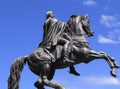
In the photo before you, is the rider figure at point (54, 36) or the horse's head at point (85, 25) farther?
the horse's head at point (85, 25)

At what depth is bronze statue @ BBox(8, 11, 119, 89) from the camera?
15.5 meters

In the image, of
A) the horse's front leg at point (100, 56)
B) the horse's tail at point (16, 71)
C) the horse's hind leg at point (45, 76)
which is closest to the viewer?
the horse's hind leg at point (45, 76)

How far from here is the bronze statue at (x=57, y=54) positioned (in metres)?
15.5

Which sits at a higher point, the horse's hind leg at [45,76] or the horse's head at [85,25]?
the horse's head at [85,25]

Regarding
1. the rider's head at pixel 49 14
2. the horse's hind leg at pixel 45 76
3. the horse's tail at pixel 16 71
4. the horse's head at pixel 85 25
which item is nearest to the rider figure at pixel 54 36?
the rider's head at pixel 49 14

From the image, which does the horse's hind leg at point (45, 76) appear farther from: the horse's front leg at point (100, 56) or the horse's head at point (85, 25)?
the horse's head at point (85, 25)

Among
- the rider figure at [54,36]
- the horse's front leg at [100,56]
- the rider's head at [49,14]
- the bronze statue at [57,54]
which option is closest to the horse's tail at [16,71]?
the bronze statue at [57,54]

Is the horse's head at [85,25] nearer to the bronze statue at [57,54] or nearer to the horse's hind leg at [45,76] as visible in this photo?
the bronze statue at [57,54]

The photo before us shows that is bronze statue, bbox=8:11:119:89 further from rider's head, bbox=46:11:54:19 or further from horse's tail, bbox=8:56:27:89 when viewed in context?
rider's head, bbox=46:11:54:19

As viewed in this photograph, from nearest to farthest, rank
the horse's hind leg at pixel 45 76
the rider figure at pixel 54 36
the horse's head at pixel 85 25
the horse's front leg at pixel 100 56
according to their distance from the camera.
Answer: the horse's hind leg at pixel 45 76
the horse's front leg at pixel 100 56
the rider figure at pixel 54 36
the horse's head at pixel 85 25

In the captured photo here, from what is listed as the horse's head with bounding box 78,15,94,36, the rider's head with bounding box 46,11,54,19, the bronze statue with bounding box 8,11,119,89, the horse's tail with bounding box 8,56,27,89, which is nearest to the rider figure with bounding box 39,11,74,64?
the bronze statue with bounding box 8,11,119,89

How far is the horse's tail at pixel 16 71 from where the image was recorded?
15918 mm

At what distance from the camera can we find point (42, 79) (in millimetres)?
15562

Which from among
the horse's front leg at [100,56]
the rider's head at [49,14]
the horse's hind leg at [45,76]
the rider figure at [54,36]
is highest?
the rider's head at [49,14]
